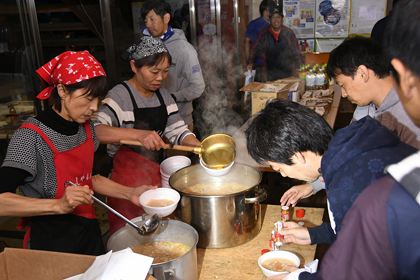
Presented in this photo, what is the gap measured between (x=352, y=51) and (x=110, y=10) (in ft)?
10.8

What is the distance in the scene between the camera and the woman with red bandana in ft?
5.20

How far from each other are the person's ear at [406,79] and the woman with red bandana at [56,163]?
4.55 feet

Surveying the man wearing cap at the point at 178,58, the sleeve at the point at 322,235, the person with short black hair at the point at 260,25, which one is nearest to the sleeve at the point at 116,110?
the man wearing cap at the point at 178,58

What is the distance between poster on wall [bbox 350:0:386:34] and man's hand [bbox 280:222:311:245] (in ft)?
21.2

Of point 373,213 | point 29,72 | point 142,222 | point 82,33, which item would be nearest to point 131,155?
point 142,222

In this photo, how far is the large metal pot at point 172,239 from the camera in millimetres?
1360

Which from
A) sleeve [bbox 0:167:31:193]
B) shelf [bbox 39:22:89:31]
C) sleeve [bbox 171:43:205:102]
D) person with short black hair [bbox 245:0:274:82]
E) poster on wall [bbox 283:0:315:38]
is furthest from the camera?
poster on wall [bbox 283:0:315:38]

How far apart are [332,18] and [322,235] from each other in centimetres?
655

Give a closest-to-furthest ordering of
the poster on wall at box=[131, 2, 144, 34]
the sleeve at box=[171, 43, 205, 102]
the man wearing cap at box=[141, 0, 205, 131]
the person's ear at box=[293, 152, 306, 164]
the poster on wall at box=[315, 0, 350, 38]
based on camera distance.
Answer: the person's ear at box=[293, 152, 306, 164] < the man wearing cap at box=[141, 0, 205, 131] < the sleeve at box=[171, 43, 205, 102] < the poster on wall at box=[131, 2, 144, 34] < the poster on wall at box=[315, 0, 350, 38]

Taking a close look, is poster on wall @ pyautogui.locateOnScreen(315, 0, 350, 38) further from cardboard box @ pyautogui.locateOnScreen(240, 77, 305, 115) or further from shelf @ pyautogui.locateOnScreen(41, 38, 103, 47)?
shelf @ pyautogui.locateOnScreen(41, 38, 103, 47)

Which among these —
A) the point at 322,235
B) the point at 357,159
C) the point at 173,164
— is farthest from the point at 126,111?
the point at 357,159

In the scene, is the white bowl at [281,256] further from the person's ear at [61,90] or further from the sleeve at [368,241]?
the person's ear at [61,90]

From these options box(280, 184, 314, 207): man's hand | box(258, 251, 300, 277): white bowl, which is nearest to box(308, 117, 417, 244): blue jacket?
box(258, 251, 300, 277): white bowl

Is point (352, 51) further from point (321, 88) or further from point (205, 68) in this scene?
point (205, 68)
